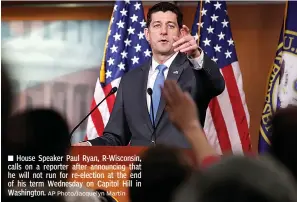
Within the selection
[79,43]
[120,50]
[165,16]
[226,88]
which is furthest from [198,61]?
[79,43]

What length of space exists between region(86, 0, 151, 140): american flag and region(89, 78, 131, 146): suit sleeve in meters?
0.19

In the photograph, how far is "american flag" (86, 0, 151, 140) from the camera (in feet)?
9.17

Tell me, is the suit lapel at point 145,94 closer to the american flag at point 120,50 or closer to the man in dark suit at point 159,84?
the man in dark suit at point 159,84

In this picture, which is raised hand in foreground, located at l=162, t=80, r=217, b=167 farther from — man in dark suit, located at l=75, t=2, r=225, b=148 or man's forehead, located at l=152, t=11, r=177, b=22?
man's forehead, located at l=152, t=11, r=177, b=22

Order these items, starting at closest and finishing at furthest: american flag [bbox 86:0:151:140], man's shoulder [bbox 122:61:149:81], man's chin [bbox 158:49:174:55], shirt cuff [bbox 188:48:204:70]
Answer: shirt cuff [bbox 188:48:204:70] → man's chin [bbox 158:49:174:55] → man's shoulder [bbox 122:61:149:81] → american flag [bbox 86:0:151:140]

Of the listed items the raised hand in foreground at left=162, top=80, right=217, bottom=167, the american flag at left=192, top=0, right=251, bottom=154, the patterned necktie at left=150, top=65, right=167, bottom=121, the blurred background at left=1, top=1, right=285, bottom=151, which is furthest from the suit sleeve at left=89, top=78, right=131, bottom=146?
the raised hand in foreground at left=162, top=80, right=217, bottom=167

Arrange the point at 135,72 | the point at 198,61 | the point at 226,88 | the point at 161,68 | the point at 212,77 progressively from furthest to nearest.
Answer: the point at 226,88 → the point at 135,72 → the point at 161,68 → the point at 212,77 → the point at 198,61

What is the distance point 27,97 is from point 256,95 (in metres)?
1.16

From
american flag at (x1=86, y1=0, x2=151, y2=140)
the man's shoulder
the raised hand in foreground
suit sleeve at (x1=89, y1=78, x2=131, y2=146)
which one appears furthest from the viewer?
american flag at (x1=86, y1=0, x2=151, y2=140)

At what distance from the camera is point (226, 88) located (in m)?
2.94

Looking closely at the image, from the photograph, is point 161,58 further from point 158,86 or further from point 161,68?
point 158,86

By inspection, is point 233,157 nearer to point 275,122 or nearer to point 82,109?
point 275,122

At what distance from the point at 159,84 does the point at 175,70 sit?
3.5 inches

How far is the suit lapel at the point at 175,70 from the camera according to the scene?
2.38m
